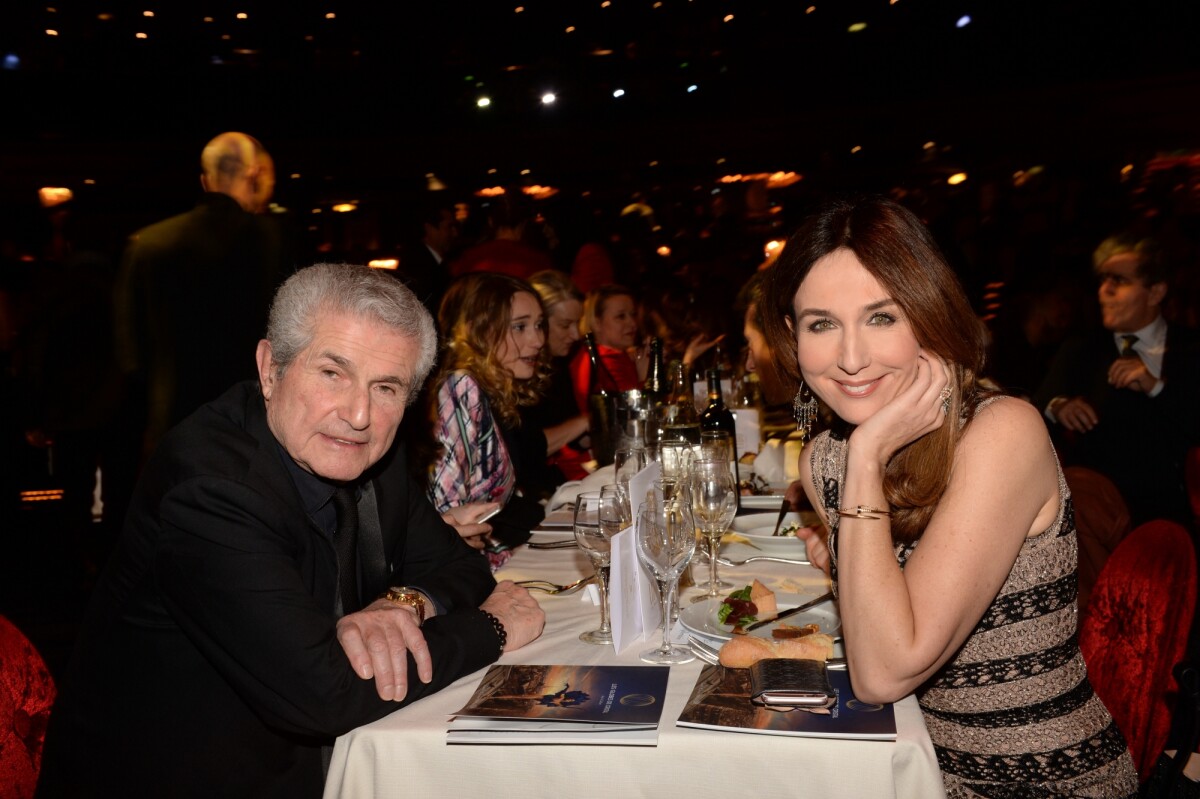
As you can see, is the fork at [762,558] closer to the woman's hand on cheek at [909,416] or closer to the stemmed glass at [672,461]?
the stemmed glass at [672,461]

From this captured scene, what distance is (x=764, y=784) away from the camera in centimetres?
125

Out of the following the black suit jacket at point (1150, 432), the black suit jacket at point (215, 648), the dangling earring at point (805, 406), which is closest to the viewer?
the black suit jacket at point (215, 648)

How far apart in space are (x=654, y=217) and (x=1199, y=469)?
7.53 metres

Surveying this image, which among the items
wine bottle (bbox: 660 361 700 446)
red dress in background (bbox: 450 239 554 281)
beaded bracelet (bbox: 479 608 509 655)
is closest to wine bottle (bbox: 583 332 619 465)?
wine bottle (bbox: 660 361 700 446)

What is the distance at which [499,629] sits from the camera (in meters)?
1.63

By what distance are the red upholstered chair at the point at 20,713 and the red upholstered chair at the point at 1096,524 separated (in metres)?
2.29

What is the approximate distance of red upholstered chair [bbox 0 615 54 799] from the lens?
1.50 metres

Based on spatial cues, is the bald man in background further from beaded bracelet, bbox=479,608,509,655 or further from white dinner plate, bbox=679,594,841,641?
white dinner plate, bbox=679,594,841,641

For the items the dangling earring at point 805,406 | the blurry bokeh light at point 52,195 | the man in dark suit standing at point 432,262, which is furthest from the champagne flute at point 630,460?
the blurry bokeh light at point 52,195

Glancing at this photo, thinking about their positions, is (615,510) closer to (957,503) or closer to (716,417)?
(957,503)

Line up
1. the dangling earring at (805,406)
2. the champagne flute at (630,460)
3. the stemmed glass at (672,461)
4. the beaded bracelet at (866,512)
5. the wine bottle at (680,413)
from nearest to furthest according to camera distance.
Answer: the beaded bracelet at (866,512)
the dangling earring at (805,406)
the stemmed glass at (672,461)
the champagne flute at (630,460)
the wine bottle at (680,413)

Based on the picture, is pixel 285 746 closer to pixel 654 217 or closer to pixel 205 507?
pixel 205 507

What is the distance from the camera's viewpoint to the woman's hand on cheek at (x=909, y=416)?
5.08 feet

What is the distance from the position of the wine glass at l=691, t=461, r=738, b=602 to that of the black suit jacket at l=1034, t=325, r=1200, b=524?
10.4 ft
